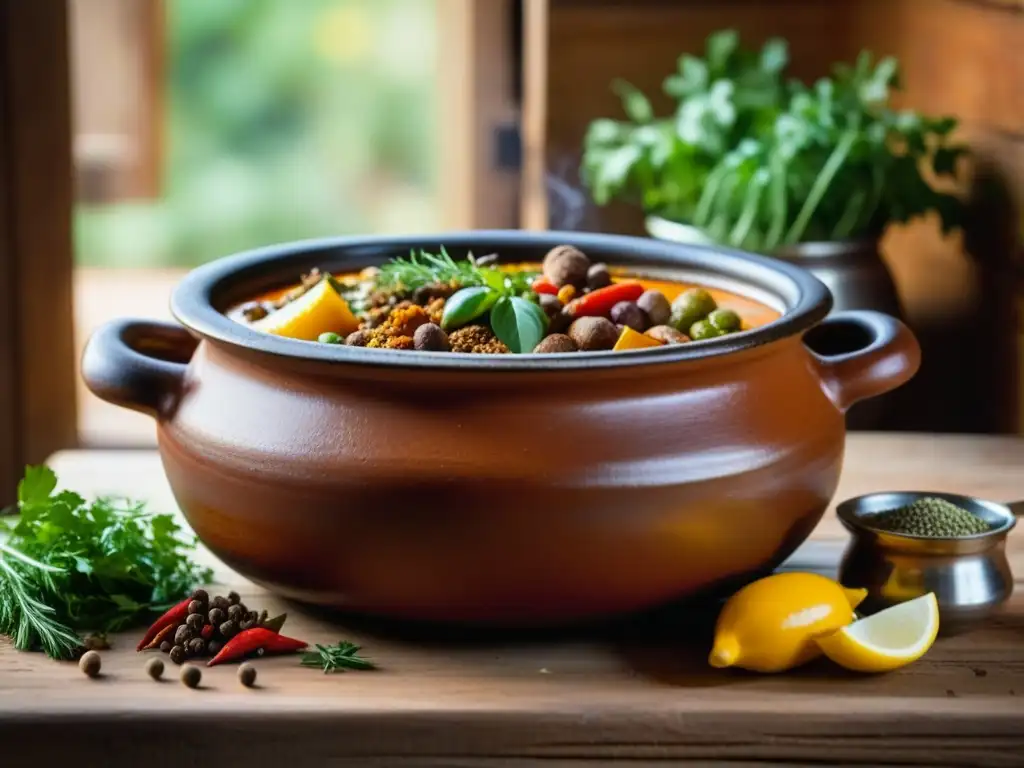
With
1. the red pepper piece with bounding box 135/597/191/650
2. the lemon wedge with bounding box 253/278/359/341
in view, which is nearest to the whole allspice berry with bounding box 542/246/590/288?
the lemon wedge with bounding box 253/278/359/341

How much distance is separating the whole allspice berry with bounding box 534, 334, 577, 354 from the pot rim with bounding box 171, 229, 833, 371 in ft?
0.29

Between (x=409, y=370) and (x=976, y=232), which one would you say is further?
(x=976, y=232)

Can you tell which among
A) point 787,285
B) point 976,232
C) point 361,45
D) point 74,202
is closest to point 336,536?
point 787,285

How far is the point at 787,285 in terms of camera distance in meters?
1.46

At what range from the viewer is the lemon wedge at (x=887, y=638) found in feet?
4.13

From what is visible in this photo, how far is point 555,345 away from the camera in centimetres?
131

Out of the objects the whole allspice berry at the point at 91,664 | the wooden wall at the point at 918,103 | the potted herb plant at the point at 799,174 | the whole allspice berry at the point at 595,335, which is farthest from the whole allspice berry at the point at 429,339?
the wooden wall at the point at 918,103

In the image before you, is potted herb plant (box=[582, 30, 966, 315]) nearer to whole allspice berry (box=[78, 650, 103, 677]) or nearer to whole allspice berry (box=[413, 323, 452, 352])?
whole allspice berry (box=[413, 323, 452, 352])

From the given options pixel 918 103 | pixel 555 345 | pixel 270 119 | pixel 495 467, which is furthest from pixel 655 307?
pixel 270 119

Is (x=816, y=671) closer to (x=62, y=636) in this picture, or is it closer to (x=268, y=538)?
(x=268, y=538)

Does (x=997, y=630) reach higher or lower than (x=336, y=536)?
lower

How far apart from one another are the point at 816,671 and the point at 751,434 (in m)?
0.21

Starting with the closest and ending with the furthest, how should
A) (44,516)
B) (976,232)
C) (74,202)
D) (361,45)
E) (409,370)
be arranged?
(409,370) → (44,516) → (976,232) → (74,202) → (361,45)

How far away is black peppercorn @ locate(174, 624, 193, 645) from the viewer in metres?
1.31
